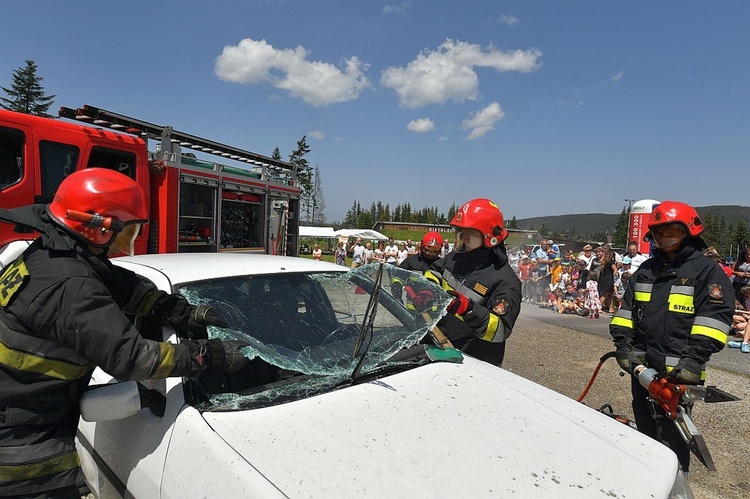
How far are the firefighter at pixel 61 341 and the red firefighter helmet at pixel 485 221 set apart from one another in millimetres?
1814

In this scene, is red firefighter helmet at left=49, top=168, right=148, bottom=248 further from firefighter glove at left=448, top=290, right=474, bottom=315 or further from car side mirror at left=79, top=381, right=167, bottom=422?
firefighter glove at left=448, top=290, right=474, bottom=315

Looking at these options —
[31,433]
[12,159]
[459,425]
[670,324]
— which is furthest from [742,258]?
[12,159]

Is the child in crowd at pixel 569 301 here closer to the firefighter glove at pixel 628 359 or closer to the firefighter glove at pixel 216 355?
the firefighter glove at pixel 628 359

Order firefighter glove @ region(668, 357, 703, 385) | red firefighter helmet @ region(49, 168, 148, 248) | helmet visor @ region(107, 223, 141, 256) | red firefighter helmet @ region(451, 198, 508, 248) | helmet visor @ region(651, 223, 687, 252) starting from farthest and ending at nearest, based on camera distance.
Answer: red firefighter helmet @ region(451, 198, 508, 248), helmet visor @ region(651, 223, 687, 252), firefighter glove @ region(668, 357, 703, 385), helmet visor @ region(107, 223, 141, 256), red firefighter helmet @ region(49, 168, 148, 248)

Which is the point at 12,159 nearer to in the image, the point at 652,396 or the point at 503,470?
the point at 503,470

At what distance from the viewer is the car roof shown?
2.20 m

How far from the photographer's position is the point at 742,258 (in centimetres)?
796

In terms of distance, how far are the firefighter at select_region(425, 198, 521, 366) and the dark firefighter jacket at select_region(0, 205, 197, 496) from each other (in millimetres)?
1701

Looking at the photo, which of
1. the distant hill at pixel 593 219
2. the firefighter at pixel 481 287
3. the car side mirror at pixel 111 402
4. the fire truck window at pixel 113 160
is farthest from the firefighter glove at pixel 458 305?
the distant hill at pixel 593 219

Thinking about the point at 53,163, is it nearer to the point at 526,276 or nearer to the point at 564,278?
the point at 564,278

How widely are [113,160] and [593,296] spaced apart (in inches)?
352

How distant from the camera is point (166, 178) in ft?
18.7

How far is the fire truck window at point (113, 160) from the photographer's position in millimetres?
5070

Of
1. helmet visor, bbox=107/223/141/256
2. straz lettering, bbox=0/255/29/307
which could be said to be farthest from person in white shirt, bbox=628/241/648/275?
straz lettering, bbox=0/255/29/307
